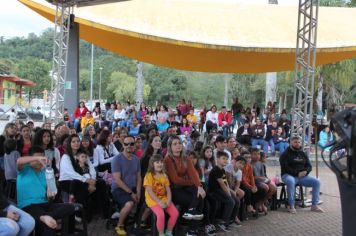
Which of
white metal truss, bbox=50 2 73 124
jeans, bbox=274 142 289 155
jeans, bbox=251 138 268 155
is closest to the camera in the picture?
white metal truss, bbox=50 2 73 124

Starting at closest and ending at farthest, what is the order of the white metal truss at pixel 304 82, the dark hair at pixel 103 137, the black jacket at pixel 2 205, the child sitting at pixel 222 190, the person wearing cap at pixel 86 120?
the black jacket at pixel 2 205
the child sitting at pixel 222 190
the dark hair at pixel 103 137
the white metal truss at pixel 304 82
the person wearing cap at pixel 86 120

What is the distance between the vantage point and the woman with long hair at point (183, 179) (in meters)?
6.04

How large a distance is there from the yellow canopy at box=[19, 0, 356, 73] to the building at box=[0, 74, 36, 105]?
3133 cm

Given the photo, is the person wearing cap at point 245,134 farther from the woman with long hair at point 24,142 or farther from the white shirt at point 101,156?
the woman with long hair at point 24,142

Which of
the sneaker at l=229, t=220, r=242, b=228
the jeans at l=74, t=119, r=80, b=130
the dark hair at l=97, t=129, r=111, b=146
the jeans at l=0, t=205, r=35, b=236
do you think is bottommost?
the sneaker at l=229, t=220, r=242, b=228

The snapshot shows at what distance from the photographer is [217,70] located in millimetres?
17609

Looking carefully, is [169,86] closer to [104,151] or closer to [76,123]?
[76,123]

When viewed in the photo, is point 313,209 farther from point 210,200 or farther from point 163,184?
point 163,184

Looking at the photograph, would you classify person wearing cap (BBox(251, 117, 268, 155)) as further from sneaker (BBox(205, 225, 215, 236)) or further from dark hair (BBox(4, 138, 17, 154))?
dark hair (BBox(4, 138, 17, 154))

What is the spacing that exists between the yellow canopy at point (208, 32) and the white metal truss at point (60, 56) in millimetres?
2465

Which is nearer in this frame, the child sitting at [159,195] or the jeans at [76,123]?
the child sitting at [159,195]

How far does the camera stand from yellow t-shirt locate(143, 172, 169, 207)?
5.73 meters

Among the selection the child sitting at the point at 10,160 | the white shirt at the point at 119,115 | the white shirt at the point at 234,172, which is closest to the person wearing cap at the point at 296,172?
the white shirt at the point at 234,172

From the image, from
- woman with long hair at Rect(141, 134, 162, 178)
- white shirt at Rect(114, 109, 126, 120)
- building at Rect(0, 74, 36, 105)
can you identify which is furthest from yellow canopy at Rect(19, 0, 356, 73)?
building at Rect(0, 74, 36, 105)
